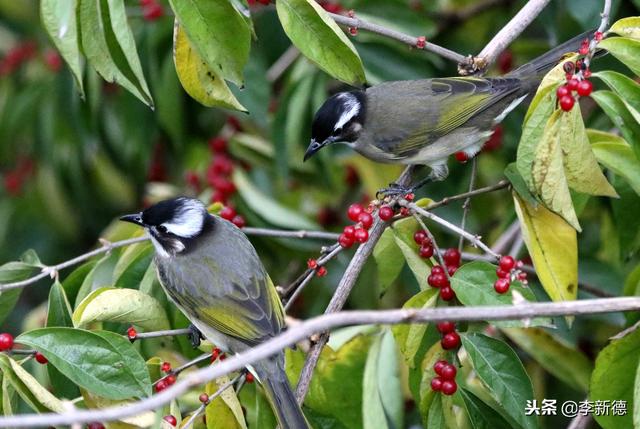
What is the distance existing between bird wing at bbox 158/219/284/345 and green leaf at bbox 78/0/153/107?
33.4 inches

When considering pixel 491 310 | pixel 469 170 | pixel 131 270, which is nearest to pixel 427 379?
pixel 491 310

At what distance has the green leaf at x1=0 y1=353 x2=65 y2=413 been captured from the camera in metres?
2.72

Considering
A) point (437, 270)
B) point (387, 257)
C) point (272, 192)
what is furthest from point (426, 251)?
point (272, 192)

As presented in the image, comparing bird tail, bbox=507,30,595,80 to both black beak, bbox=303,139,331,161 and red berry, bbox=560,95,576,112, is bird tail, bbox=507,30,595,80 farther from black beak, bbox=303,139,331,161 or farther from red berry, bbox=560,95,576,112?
red berry, bbox=560,95,576,112

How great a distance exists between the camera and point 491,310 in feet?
7.06

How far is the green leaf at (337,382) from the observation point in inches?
132

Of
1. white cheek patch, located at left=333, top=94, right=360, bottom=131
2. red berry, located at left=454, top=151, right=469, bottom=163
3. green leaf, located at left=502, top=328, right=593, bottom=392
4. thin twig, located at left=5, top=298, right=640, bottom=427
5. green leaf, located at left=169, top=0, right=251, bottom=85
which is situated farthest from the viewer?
red berry, located at left=454, top=151, right=469, bottom=163

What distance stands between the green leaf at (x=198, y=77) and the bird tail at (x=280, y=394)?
34.4 inches

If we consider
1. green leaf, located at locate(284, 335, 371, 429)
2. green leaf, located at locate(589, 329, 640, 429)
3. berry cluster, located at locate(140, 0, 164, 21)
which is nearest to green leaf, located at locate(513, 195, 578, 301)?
green leaf, located at locate(589, 329, 640, 429)

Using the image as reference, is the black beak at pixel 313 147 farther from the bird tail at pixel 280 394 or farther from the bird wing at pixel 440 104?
the bird tail at pixel 280 394

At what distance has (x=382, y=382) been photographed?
3.72 m

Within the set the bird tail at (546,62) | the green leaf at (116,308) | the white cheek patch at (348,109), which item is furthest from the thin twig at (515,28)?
the green leaf at (116,308)

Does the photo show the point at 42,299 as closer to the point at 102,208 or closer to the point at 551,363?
the point at 102,208

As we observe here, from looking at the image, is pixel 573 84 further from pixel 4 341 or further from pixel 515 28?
pixel 4 341
